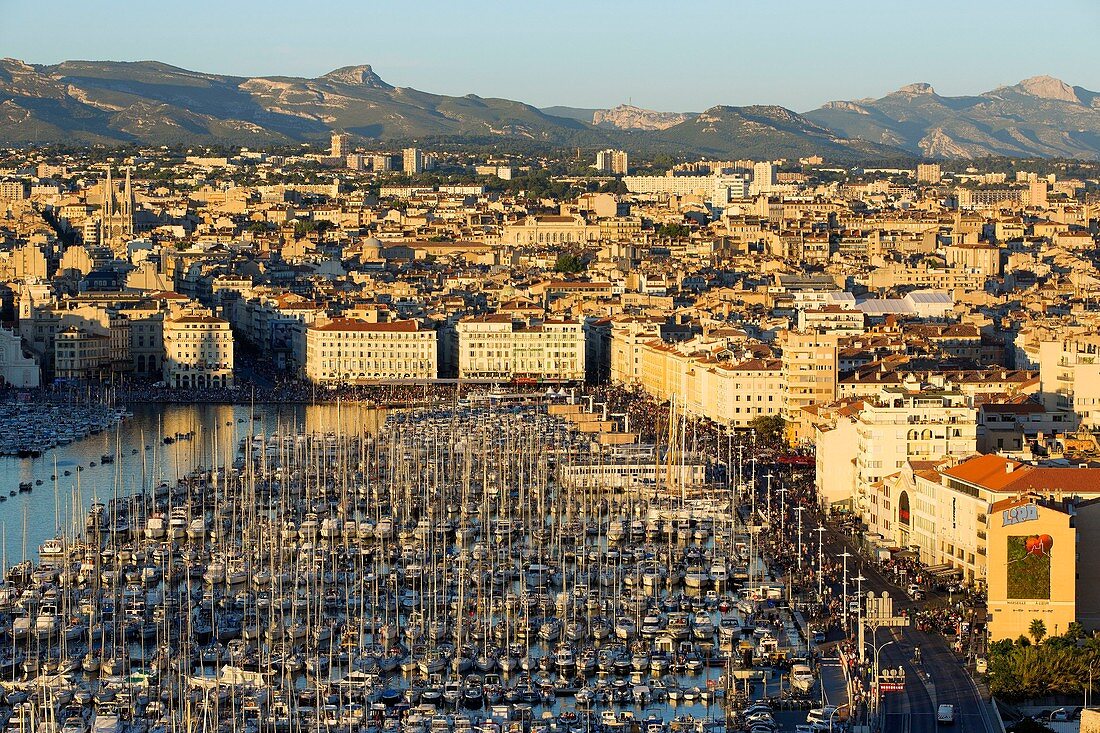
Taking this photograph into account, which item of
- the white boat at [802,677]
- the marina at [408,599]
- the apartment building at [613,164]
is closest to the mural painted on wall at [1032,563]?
the marina at [408,599]

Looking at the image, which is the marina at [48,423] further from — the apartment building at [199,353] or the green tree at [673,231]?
the green tree at [673,231]

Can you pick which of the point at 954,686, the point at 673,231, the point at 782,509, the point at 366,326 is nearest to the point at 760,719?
the point at 954,686

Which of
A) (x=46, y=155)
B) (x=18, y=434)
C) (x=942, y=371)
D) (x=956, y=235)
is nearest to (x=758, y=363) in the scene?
(x=942, y=371)

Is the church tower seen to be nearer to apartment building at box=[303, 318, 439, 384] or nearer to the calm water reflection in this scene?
apartment building at box=[303, 318, 439, 384]

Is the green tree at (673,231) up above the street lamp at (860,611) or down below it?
above

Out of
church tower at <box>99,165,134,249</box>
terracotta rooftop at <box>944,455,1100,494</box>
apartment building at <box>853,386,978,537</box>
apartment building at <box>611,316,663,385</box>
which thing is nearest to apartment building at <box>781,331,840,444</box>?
apartment building at <box>853,386,978,537</box>

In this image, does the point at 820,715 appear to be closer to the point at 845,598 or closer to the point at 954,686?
the point at 954,686
